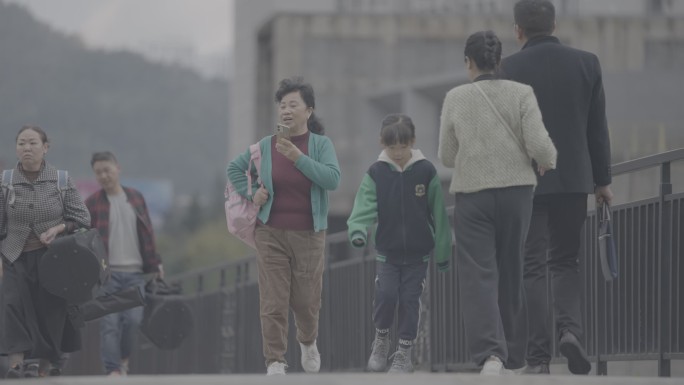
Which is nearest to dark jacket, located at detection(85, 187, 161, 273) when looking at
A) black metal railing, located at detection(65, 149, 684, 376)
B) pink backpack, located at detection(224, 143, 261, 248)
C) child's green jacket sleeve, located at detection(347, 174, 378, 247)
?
black metal railing, located at detection(65, 149, 684, 376)

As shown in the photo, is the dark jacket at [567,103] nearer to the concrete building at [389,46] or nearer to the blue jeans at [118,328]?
the blue jeans at [118,328]

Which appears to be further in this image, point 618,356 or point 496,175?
point 618,356

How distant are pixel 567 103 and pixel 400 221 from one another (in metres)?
1.31

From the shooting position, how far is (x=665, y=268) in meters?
9.59

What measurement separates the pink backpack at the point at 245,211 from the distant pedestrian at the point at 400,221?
597 millimetres

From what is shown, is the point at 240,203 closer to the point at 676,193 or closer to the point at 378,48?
the point at 676,193

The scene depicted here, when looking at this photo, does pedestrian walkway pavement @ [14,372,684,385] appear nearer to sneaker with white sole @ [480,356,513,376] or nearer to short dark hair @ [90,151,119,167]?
sneaker with white sole @ [480,356,513,376]

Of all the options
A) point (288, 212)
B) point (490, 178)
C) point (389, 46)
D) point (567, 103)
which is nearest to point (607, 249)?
point (567, 103)

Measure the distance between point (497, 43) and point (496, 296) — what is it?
4.44 ft

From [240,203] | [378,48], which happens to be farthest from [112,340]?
[378,48]

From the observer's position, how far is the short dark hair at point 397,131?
9.79 meters

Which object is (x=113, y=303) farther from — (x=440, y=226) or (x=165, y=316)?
(x=440, y=226)

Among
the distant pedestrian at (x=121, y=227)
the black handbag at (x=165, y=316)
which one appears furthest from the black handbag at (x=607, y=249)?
the black handbag at (x=165, y=316)

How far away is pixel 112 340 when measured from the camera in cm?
1399
